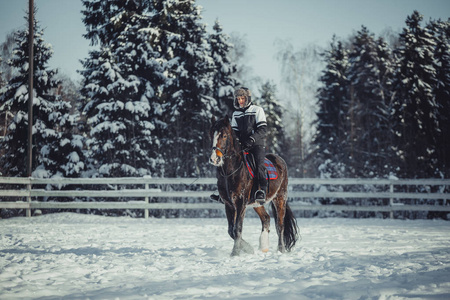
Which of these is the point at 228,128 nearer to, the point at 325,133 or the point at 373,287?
the point at 373,287

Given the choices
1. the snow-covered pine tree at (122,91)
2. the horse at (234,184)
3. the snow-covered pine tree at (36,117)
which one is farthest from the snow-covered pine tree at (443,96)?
the snow-covered pine tree at (36,117)

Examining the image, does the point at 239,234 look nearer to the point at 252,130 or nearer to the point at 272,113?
the point at 252,130

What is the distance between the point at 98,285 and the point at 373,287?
10.1ft

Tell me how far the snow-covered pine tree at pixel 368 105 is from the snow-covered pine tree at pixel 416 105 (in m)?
1.36

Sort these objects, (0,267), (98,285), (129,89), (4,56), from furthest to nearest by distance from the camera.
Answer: (4,56)
(129,89)
(0,267)
(98,285)

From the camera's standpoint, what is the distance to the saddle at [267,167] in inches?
241

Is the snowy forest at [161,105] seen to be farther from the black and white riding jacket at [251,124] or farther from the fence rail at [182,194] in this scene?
the black and white riding jacket at [251,124]

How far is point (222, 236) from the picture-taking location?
8.44 metres

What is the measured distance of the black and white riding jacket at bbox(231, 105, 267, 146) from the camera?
6098 millimetres

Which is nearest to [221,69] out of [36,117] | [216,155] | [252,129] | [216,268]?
[36,117]

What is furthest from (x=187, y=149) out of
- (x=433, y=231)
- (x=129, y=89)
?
(x=433, y=231)

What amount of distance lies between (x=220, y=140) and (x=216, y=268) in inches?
75.4

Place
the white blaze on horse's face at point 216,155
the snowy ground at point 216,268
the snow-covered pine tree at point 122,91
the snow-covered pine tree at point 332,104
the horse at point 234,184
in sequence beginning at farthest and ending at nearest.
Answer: the snow-covered pine tree at point 332,104 → the snow-covered pine tree at point 122,91 → the horse at point 234,184 → the white blaze on horse's face at point 216,155 → the snowy ground at point 216,268

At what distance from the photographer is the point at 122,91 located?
17.3m
